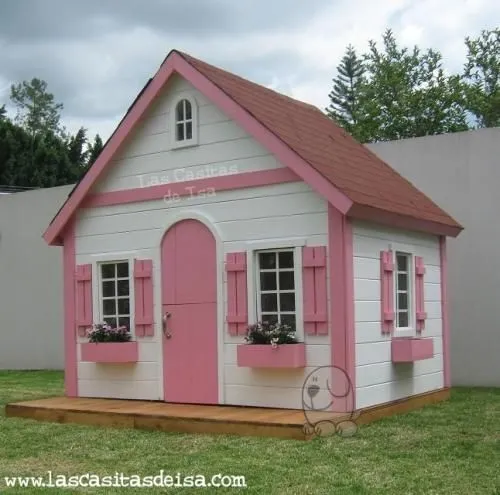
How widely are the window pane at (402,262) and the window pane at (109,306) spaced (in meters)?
3.51

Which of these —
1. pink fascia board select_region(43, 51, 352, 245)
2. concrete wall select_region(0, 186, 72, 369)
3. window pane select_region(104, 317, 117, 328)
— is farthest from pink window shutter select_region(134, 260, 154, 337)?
concrete wall select_region(0, 186, 72, 369)

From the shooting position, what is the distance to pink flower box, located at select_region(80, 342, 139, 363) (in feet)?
31.9

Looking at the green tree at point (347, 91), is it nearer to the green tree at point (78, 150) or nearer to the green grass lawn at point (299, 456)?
the green tree at point (78, 150)

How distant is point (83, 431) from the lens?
8.53 meters

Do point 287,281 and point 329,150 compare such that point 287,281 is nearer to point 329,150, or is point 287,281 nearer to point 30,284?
point 329,150

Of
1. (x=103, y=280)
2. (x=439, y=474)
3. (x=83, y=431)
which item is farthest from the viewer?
(x=103, y=280)

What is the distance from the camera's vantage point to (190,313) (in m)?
9.40

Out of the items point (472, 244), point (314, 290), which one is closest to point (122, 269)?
A: point (314, 290)

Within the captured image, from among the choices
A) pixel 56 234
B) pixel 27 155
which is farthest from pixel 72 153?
pixel 56 234

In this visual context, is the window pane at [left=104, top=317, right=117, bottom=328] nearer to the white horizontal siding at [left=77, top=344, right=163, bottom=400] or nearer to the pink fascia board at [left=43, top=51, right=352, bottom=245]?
the white horizontal siding at [left=77, top=344, right=163, bottom=400]

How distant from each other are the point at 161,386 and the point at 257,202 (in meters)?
2.44

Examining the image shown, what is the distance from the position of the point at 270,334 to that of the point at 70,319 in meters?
3.17

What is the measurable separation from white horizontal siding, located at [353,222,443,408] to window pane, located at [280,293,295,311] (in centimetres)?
69

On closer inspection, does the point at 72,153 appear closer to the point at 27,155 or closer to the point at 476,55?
the point at 27,155
